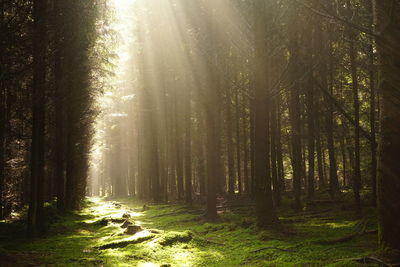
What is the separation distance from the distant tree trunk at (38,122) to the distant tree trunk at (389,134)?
9.03 m

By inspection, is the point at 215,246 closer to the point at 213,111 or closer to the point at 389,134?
the point at 389,134

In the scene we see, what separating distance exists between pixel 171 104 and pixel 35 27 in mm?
17023

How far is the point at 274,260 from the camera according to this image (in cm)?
775

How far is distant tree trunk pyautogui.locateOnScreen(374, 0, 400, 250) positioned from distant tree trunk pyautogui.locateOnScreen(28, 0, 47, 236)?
9029 millimetres

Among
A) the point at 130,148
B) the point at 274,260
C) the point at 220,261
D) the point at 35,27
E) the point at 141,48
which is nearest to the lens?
the point at 274,260

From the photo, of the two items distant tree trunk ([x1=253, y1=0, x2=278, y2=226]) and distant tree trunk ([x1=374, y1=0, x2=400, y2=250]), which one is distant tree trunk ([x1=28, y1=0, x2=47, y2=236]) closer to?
distant tree trunk ([x1=253, y1=0, x2=278, y2=226])

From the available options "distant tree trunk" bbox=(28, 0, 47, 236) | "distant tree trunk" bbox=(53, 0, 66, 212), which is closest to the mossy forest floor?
"distant tree trunk" bbox=(28, 0, 47, 236)

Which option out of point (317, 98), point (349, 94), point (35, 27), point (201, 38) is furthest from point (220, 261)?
point (349, 94)

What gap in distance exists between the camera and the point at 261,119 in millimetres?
12039

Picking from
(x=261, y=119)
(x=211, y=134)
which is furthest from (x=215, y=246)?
(x=211, y=134)

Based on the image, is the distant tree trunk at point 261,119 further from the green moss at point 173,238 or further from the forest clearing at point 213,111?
the green moss at point 173,238

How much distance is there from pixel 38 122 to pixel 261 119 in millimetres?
8043

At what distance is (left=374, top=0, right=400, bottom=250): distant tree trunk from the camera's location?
5328mm

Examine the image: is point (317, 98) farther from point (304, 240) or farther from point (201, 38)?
point (304, 240)
